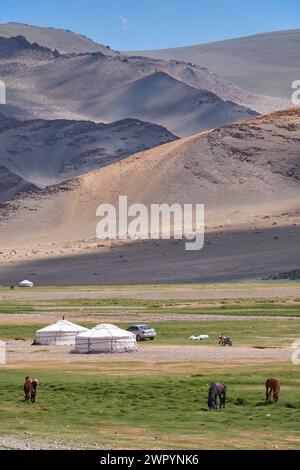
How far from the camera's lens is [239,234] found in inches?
5413

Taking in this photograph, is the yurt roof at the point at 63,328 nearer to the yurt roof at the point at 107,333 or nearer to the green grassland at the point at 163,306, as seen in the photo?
the yurt roof at the point at 107,333

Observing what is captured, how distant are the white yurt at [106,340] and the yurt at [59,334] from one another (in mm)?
3656

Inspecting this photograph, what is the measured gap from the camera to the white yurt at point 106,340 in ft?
169

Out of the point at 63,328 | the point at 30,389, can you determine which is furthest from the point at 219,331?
the point at 30,389

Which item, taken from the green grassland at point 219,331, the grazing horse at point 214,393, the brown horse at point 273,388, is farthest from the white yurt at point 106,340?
the grazing horse at point 214,393

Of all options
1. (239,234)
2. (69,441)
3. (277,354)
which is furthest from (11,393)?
(239,234)

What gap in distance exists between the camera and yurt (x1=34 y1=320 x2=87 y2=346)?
56.1 meters

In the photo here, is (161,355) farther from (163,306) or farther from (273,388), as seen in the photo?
(163,306)

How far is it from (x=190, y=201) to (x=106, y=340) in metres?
105

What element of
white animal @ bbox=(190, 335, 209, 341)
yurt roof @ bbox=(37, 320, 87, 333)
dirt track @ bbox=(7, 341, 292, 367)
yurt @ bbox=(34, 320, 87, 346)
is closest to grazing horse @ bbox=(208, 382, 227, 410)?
dirt track @ bbox=(7, 341, 292, 367)

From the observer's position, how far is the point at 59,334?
5638 cm

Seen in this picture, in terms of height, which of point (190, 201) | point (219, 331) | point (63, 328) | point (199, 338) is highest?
point (190, 201)

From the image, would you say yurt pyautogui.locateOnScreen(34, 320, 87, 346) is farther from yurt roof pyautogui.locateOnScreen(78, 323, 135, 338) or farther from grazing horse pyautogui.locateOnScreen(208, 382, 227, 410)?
grazing horse pyautogui.locateOnScreen(208, 382, 227, 410)
